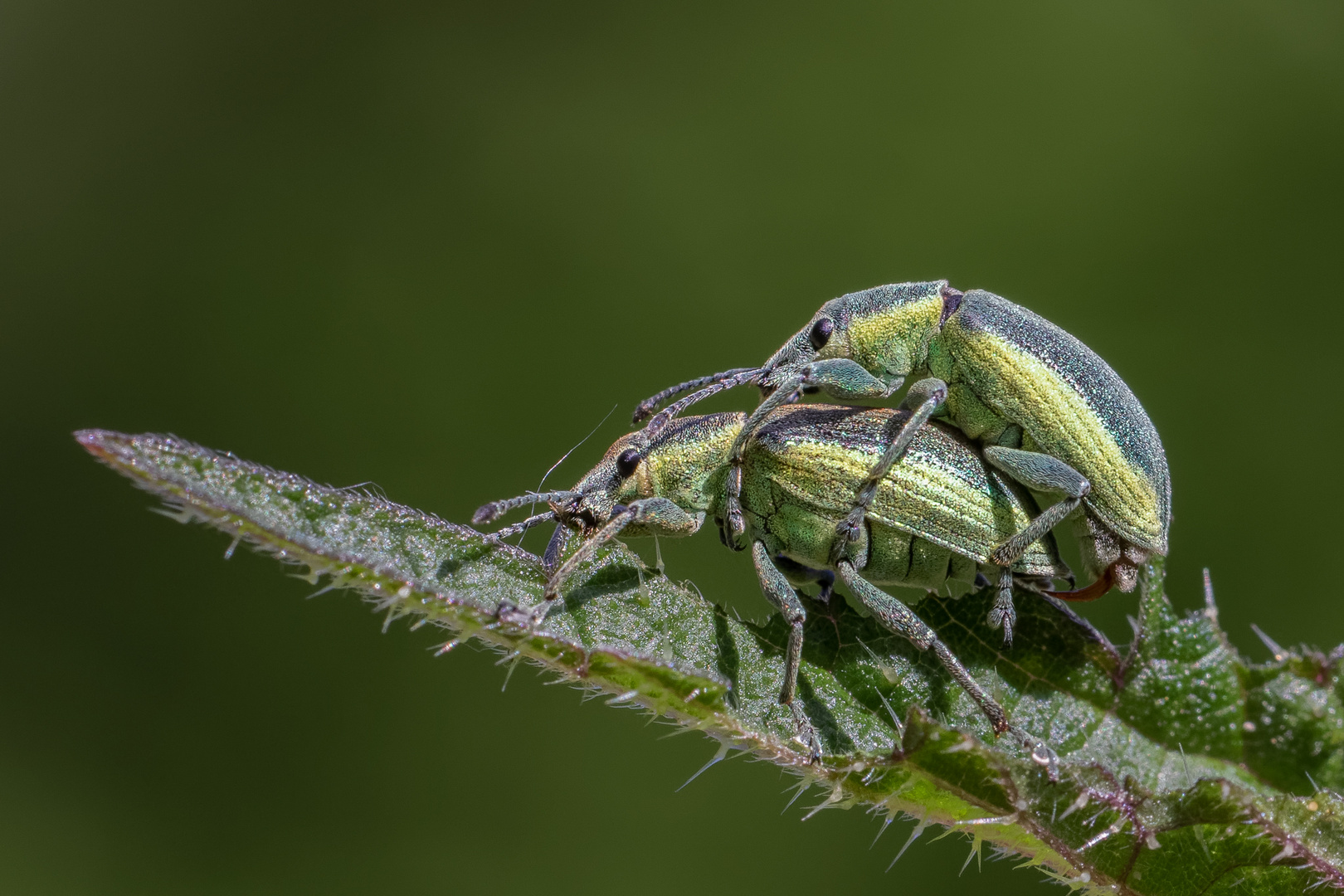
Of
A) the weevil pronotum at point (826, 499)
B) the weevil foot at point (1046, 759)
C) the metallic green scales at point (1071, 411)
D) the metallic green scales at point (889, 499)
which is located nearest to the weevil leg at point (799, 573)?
the weevil pronotum at point (826, 499)

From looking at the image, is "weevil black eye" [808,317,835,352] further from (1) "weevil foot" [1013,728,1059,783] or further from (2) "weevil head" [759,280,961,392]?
(1) "weevil foot" [1013,728,1059,783]

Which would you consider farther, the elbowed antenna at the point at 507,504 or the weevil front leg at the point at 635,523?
the elbowed antenna at the point at 507,504

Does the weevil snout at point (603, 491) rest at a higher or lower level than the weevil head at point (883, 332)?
lower

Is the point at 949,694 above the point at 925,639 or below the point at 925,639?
below

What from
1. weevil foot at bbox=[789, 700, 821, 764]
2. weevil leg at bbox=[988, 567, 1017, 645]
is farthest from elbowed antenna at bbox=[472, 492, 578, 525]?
weevil leg at bbox=[988, 567, 1017, 645]

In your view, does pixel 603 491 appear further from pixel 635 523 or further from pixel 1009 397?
pixel 1009 397

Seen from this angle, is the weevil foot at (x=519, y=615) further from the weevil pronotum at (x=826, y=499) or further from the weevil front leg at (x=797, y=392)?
the weevil front leg at (x=797, y=392)

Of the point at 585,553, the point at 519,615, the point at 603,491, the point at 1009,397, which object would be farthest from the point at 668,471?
the point at 519,615
